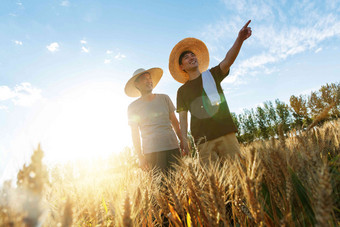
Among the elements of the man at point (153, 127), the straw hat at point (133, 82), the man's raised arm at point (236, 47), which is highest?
the straw hat at point (133, 82)

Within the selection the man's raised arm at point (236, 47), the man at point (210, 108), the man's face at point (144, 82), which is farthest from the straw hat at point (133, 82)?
the man's raised arm at point (236, 47)

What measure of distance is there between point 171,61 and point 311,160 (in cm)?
335

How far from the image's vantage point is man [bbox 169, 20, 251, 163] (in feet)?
8.77

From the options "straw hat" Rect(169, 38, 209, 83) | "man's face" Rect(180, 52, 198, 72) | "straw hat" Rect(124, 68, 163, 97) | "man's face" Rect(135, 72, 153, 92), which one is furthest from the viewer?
"straw hat" Rect(124, 68, 163, 97)

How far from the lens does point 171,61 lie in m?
3.96

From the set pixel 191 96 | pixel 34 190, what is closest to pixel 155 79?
pixel 191 96

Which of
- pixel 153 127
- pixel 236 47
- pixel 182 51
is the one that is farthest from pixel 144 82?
pixel 236 47

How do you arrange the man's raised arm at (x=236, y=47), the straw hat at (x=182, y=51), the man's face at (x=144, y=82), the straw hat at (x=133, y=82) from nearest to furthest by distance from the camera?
the man's raised arm at (x=236, y=47) < the man's face at (x=144, y=82) < the straw hat at (x=182, y=51) < the straw hat at (x=133, y=82)

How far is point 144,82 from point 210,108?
1440mm

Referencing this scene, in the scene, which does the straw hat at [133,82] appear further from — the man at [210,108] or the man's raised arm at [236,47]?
A: the man's raised arm at [236,47]

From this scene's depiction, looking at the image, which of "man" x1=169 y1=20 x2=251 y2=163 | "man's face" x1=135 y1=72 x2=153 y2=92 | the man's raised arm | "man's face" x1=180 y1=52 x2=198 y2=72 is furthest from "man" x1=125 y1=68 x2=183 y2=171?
the man's raised arm

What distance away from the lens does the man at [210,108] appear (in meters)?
2.67

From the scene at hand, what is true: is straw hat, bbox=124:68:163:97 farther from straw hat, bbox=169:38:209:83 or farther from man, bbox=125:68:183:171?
straw hat, bbox=169:38:209:83

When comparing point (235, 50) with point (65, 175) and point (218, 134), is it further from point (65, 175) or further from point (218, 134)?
point (65, 175)
